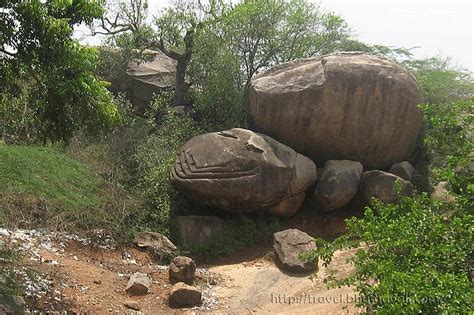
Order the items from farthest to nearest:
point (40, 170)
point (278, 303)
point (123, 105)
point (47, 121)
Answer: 1. point (123, 105)
2. point (40, 170)
3. point (278, 303)
4. point (47, 121)

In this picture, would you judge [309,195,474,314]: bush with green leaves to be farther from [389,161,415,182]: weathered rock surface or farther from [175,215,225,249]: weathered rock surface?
[389,161,415,182]: weathered rock surface

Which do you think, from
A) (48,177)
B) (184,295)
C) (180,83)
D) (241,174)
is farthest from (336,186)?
(48,177)

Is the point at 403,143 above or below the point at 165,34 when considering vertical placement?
below

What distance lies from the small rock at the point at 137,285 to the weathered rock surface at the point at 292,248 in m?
2.53

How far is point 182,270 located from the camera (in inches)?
339

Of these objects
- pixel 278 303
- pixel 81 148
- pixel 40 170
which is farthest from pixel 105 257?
pixel 81 148

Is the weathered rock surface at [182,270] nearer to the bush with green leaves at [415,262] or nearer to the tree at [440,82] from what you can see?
the bush with green leaves at [415,262]

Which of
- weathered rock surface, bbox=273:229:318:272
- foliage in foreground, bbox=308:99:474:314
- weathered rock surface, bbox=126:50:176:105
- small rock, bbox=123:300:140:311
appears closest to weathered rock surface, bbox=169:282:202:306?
small rock, bbox=123:300:140:311

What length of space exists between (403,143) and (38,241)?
27.2 feet

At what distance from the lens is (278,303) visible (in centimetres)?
826

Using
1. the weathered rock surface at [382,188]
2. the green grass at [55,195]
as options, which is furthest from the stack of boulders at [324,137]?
the green grass at [55,195]

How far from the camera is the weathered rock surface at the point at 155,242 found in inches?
381

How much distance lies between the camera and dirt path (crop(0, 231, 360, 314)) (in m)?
7.24

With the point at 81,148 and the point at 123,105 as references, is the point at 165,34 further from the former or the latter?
the point at 81,148
